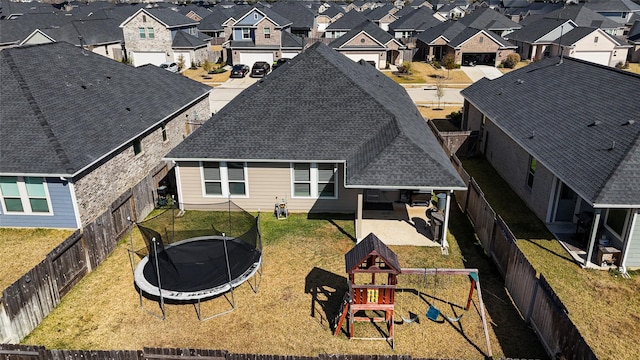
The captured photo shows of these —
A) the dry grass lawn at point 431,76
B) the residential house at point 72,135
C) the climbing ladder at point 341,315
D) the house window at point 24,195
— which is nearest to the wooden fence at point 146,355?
the climbing ladder at point 341,315

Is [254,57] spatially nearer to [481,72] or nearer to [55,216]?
[481,72]

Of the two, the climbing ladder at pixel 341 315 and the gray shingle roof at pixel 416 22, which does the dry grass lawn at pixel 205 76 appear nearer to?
the gray shingle roof at pixel 416 22

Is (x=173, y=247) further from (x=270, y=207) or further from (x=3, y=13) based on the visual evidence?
(x=3, y=13)

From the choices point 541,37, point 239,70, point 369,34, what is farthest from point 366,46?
point 541,37


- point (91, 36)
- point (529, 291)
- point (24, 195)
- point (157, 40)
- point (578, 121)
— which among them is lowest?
point (529, 291)

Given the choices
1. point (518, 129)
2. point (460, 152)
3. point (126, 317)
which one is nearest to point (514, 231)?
point (518, 129)

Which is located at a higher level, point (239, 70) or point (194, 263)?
point (239, 70)
